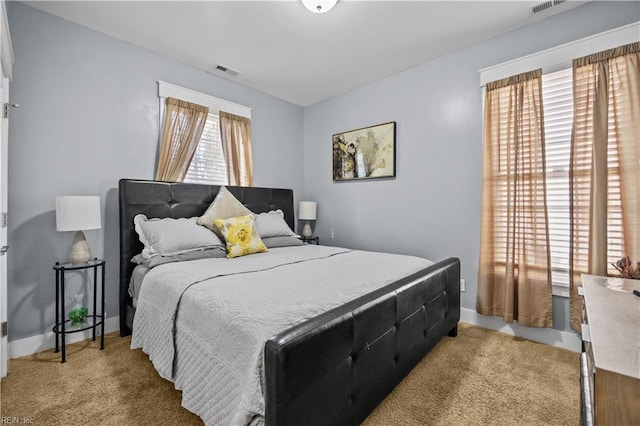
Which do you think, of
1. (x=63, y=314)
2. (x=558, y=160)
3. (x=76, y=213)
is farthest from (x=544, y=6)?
(x=63, y=314)

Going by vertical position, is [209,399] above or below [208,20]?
below

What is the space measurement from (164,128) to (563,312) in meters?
4.06

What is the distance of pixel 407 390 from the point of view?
1819 millimetres

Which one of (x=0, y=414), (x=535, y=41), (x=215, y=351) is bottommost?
(x=0, y=414)

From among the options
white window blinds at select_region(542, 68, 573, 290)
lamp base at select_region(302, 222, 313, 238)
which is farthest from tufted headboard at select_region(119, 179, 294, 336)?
white window blinds at select_region(542, 68, 573, 290)

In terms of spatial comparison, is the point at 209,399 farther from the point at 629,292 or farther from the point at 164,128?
the point at 164,128

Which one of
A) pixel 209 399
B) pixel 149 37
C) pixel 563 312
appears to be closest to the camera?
pixel 209 399

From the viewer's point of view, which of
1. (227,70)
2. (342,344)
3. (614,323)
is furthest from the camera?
(227,70)

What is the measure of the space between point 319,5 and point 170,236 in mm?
2190

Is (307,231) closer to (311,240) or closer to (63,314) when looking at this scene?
(311,240)

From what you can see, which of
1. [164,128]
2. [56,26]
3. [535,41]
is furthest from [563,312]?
[56,26]

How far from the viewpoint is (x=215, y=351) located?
1.35 meters

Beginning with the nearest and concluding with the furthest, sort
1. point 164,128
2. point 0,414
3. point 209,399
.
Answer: point 209,399 → point 0,414 → point 164,128

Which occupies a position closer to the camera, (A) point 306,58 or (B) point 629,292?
(B) point 629,292
